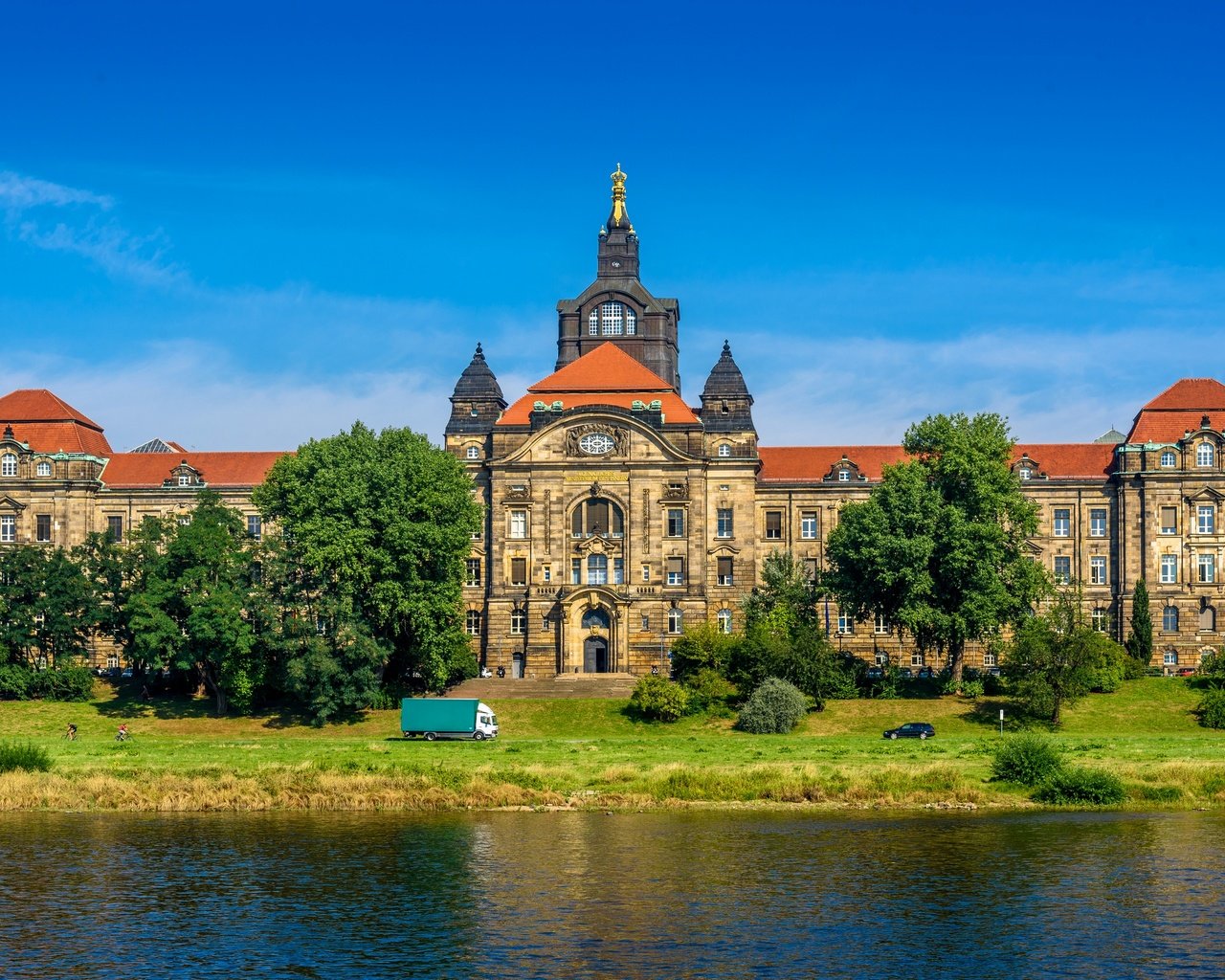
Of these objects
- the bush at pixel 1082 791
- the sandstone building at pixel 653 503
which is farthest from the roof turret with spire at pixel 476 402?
the bush at pixel 1082 791

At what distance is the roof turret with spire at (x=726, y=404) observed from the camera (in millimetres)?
101188

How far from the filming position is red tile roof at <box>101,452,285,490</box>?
360 ft

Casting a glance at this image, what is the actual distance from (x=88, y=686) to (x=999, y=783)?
2116 inches

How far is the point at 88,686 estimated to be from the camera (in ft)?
297

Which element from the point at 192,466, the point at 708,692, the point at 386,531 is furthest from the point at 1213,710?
the point at 192,466

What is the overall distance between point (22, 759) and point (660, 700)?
32351 mm

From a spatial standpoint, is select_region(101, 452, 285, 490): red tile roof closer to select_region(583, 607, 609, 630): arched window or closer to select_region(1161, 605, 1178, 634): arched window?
select_region(583, 607, 609, 630): arched window

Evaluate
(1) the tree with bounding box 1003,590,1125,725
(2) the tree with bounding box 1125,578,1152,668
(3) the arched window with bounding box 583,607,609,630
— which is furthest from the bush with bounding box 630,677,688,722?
(2) the tree with bounding box 1125,578,1152,668

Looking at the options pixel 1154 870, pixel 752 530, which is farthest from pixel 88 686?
pixel 1154 870

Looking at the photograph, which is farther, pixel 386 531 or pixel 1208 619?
pixel 1208 619

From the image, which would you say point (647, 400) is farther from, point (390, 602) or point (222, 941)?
point (222, 941)

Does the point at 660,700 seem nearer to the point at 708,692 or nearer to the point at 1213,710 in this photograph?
the point at 708,692

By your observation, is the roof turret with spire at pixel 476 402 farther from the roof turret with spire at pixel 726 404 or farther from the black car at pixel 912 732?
the black car at pixel 912 732

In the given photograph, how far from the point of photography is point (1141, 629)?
98.0 m
